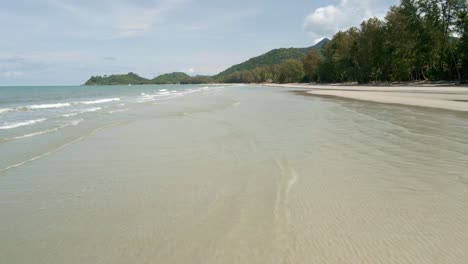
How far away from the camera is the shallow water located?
4.00 m

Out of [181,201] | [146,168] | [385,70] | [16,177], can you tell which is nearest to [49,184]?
[16,177]

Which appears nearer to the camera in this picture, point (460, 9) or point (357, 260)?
point (357, 260)

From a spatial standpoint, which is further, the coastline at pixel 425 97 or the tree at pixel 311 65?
the tree at pixel 311 65

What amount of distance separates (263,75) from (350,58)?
118m

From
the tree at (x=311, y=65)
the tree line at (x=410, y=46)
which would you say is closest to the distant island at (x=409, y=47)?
the tree line at (x=410, y=46)

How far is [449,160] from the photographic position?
8.24 meters

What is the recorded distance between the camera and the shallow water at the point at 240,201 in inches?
157

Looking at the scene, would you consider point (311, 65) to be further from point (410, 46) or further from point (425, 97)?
point (425, 97)

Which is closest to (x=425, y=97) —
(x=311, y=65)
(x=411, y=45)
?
(x=411, y=45)

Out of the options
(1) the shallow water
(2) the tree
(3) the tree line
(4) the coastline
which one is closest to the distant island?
(3) the tree line

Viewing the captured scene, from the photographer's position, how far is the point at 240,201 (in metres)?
5.72

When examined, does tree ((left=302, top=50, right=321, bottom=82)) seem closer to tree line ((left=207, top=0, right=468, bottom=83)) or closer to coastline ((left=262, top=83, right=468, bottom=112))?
tree line ((left=207, top=0, right=468, bottom=83))

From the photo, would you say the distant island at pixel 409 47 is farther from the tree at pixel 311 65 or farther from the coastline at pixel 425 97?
the tree at pixel 311 65

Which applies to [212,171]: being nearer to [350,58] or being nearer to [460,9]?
[460,9]
